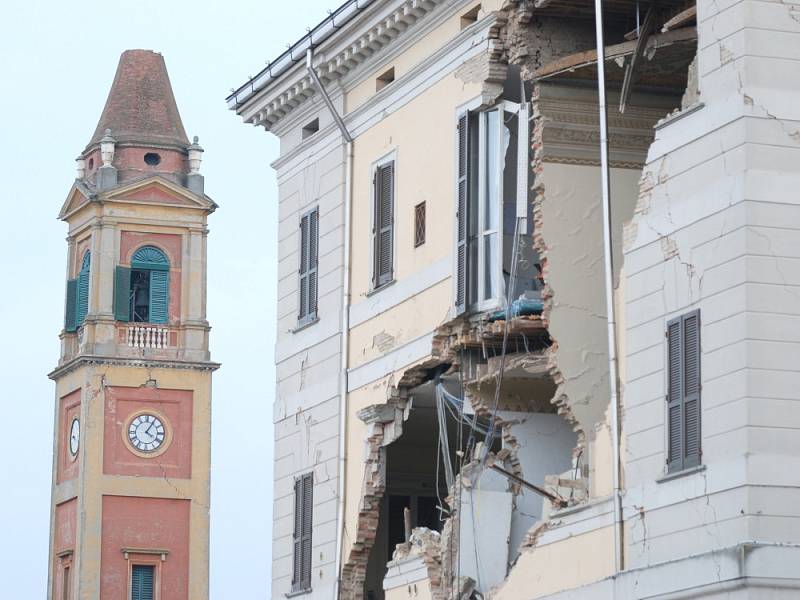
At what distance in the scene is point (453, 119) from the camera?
2784 cm

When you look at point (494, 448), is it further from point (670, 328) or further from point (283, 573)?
point (670, 328)

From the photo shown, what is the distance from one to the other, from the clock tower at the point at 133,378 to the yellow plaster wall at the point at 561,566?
133 feet

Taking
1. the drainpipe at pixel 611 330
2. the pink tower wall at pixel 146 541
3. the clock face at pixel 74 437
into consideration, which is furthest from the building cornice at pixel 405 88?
the clock face at pixel 74 437

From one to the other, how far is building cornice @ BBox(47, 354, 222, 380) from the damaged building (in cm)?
3227

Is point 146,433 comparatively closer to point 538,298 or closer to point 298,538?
point 298,538

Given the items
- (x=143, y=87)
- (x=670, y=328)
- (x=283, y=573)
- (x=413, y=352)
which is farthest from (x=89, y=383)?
(x=670, y=328)

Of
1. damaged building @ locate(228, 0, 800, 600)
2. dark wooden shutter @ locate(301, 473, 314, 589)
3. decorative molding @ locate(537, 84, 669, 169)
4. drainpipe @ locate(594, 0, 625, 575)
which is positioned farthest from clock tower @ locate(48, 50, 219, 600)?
drainpipe @ locate(594, 0, 625, 575)

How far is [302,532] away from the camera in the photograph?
31.5 meters

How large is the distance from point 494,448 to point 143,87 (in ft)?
137

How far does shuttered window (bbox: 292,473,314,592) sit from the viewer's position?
3134 cm

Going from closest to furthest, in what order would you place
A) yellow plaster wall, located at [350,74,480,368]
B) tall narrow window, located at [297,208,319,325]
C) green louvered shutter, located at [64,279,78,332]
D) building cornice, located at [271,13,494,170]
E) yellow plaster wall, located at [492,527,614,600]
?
yellow plaster wall, located at [492,527,614,600]
building cornice, located at [271,13,494,170]
yellow plaster wall, located at [350,74,480,368]
tall narrow window, located at [297,208,319,325]
green louvered shutter, located at [64,279,78,332]

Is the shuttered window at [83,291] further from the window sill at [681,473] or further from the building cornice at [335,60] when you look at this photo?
the window sill at [681,473]

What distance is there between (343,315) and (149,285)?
3782cm

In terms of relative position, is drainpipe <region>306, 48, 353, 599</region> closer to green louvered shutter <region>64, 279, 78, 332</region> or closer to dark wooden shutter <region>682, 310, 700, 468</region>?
dark wooden shutter <region>682, 310, 700, 468</region>
